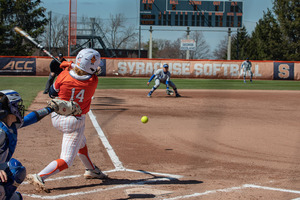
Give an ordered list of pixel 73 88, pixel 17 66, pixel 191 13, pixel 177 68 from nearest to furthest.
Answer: pixel 73 88 < pixel 17 66 < pixel 177 68 < pixel 191 13

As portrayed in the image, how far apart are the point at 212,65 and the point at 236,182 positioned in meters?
28.5

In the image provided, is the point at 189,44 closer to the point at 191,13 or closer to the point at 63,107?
the point at 191,13

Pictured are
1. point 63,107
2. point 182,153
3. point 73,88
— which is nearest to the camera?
point 63,107

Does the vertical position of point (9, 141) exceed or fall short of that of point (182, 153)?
it exceeds it

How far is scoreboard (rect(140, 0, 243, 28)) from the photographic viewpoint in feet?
123

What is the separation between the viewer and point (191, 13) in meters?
37.9

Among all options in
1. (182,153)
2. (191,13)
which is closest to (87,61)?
(182,153)

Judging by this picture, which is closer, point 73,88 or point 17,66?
point 73,88

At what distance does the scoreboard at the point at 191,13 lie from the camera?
123 feet

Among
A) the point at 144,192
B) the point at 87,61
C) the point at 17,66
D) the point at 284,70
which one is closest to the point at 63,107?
the point at 87,61

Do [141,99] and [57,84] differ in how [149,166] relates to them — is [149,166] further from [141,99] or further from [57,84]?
[141,99]

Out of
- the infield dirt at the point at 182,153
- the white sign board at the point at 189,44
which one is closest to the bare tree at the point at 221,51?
the white sign board at the point at 189,44

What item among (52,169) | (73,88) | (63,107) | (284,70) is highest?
(284,70)

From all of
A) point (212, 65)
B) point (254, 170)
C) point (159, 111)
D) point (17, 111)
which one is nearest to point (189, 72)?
point (212, 65)
